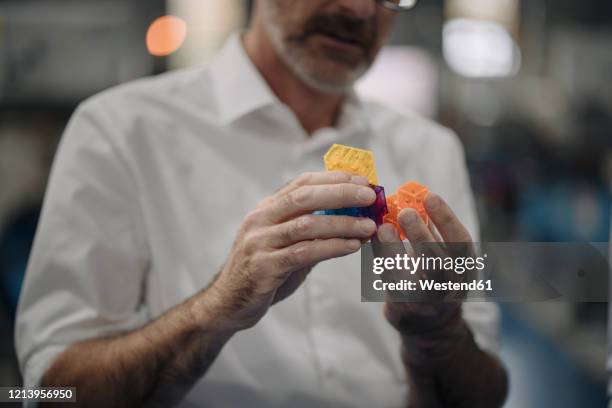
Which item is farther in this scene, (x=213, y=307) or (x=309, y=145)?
(x=309, y=145)

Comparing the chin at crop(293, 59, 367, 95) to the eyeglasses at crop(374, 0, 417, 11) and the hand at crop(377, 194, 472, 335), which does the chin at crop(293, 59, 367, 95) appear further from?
the hand at crop(377, 194, 472, 335)

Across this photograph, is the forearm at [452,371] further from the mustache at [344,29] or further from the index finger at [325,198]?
the mustache at [344,29]

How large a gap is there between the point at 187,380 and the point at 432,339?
274 mm

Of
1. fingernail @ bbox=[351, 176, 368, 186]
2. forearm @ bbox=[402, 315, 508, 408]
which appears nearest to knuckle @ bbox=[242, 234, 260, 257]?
fingernail @ bbox=[351, 176, 368, 186]

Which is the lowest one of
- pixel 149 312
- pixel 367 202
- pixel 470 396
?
pixel 470 396

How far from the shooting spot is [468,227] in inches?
31.5

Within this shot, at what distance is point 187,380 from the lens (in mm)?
683


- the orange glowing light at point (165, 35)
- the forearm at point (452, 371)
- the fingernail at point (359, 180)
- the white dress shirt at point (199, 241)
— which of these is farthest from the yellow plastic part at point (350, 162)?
the orange glowing light at point (165, 35)

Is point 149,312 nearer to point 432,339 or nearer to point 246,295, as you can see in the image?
point 246,295

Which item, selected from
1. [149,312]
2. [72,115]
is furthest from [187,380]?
[72,115]

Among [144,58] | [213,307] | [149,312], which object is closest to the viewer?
[213,307]

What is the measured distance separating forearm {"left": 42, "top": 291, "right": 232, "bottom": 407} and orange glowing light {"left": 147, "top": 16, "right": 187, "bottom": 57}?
0.41 m

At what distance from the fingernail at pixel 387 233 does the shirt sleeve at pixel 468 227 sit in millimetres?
172

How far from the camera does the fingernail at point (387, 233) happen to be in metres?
0.54
